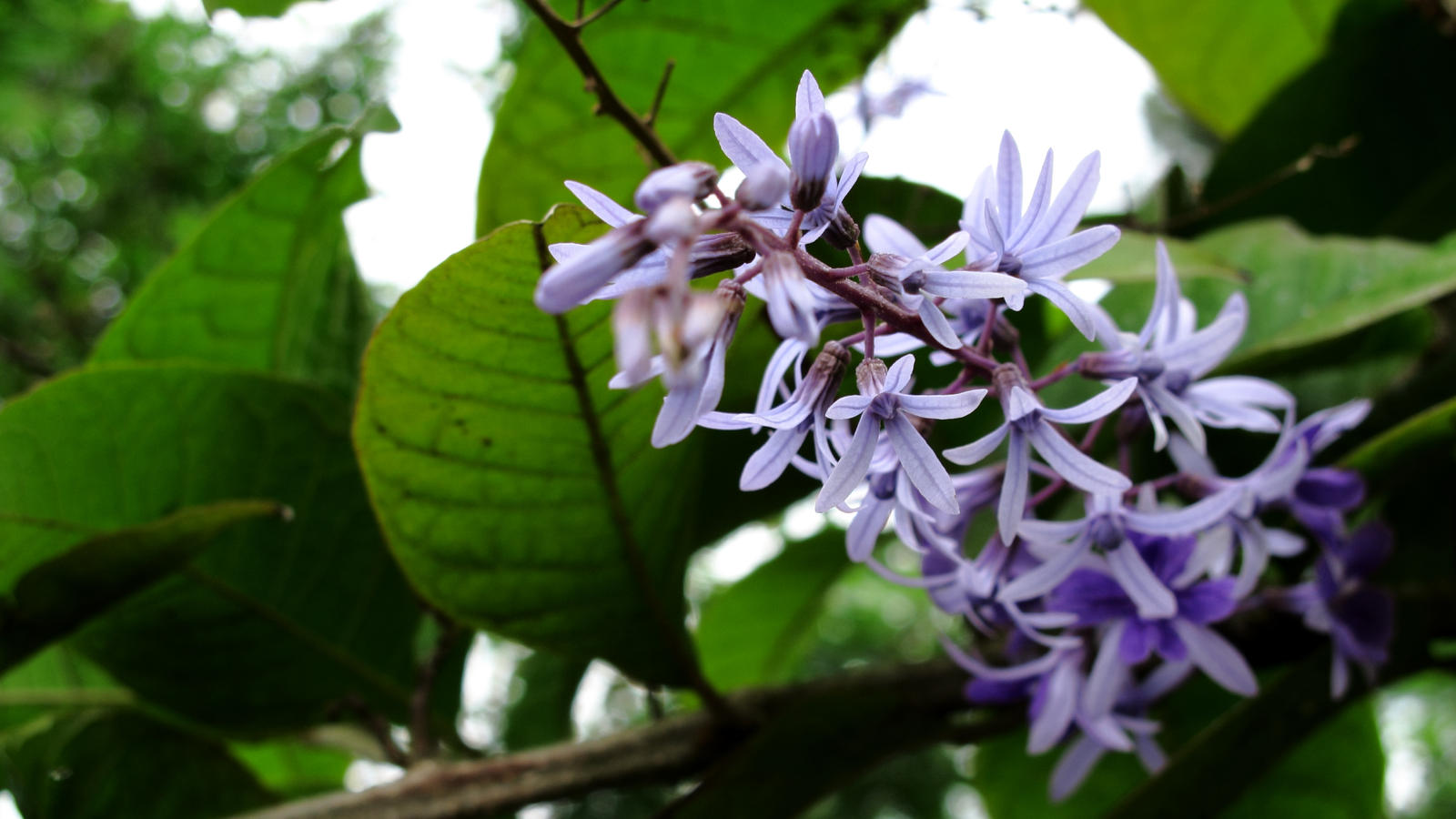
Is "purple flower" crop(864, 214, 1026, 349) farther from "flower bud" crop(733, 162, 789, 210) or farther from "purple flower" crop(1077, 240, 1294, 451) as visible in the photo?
"purple flower" crop(1077, 240, 1294, 451)

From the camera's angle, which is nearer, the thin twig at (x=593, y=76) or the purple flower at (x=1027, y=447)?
the purple flower at (x=1027, y=447)

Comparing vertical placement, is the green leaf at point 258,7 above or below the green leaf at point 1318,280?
above

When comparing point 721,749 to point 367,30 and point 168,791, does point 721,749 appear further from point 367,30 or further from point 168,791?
point 367,30

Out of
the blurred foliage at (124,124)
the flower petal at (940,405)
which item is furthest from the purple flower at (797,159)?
the blurred foliage at (124,124)

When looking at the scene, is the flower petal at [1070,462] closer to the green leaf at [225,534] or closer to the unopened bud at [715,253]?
the unopened bud at [715,253]

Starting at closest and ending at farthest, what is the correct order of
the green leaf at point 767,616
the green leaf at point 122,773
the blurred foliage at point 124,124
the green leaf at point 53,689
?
the green leaf at point 122,773
the green leaf at point 53,689
the green leaf at point 767,616
the blurred foliage at point 124,124

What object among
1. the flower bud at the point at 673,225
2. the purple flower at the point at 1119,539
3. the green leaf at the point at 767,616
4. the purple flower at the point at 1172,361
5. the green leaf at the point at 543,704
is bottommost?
the green leaf at the point at 767,616

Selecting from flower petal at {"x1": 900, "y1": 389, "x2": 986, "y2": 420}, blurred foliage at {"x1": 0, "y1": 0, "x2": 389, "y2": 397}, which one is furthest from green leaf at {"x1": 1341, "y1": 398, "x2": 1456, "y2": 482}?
blurred foliage at {"x1": 0, "y1": 0, "x2": 389, "y2": 397}
